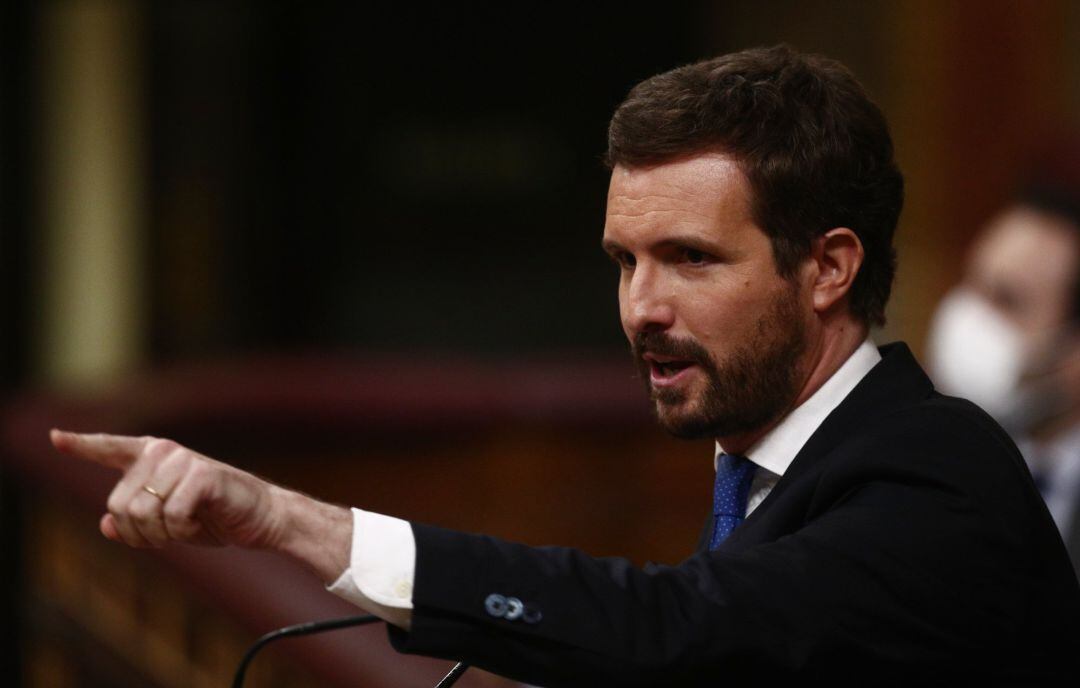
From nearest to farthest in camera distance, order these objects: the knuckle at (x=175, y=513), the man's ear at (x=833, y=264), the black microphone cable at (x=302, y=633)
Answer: the knuckle at (x=175, y=513) → the black microphone cable at (x=302, y=633) → the man's ear at (x=833, y=264)

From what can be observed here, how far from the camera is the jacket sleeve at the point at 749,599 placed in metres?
1.35

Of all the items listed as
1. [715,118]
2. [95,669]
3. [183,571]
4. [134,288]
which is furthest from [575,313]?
[715,118]

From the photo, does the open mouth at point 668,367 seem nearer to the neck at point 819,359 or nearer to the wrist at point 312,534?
the neck at point 819,359

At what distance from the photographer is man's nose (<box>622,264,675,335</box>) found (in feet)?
5.40

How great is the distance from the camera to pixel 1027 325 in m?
3.57

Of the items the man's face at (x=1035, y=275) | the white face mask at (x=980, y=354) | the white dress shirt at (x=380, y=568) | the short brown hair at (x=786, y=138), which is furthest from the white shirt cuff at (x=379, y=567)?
the man's face at (x=1035, y=275)

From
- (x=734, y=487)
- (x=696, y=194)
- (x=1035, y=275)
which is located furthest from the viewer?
(x=1035, y=275)

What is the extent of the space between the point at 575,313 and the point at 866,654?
7.15 m

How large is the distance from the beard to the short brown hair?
0.06m

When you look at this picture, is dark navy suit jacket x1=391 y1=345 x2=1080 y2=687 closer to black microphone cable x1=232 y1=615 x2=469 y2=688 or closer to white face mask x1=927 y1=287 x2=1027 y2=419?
black microphone cable x1=232 y1=615 x2=469 y2=688

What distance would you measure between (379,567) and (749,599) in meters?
0.30

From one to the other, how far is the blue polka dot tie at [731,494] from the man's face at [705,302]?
5 cm

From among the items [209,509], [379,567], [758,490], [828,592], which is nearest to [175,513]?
[209,509]

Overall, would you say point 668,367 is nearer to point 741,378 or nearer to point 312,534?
point 741,378
